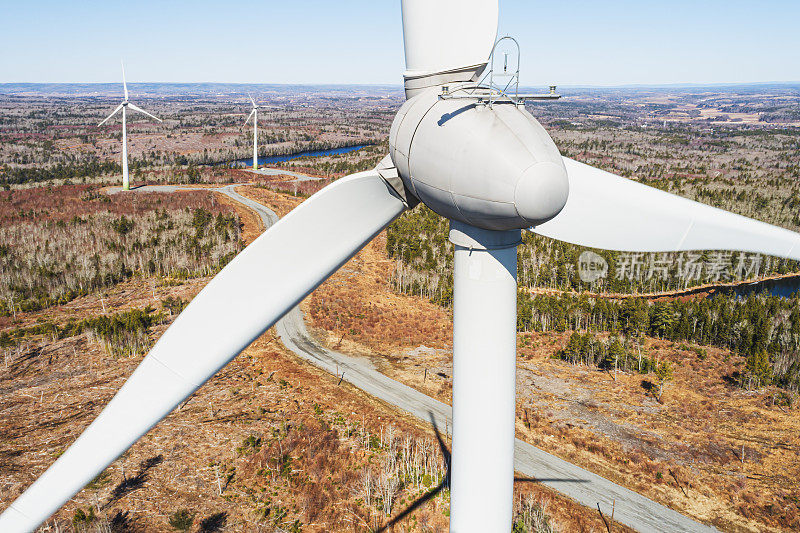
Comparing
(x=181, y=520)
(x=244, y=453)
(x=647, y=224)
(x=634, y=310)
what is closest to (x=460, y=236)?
(x=647, y=224)

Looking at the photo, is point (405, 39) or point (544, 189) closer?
point (544, 189)

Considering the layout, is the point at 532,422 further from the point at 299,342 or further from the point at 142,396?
the point at 142,396

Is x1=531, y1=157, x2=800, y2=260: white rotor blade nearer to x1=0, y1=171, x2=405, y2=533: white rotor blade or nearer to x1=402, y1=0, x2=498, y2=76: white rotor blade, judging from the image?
x1=402, y1=0, x2=498, y2=76: white rotor blade

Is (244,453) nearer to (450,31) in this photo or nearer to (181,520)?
(181,520)

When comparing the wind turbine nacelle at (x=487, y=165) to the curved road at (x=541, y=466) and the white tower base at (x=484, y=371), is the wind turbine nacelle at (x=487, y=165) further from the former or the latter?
the curved road at (x=541, y=466)

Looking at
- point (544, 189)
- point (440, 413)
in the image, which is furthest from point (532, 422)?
point (544, 189)

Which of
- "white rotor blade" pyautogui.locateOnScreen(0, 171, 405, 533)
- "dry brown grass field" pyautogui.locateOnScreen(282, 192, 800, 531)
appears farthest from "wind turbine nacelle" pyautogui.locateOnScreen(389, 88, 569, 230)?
"dry brown grass field" pyautogui.locateOnScreen(282, 192, 800, 531)

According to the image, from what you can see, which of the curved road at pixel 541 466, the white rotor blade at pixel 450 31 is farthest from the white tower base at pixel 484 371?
the curved road at pixel 541 466
